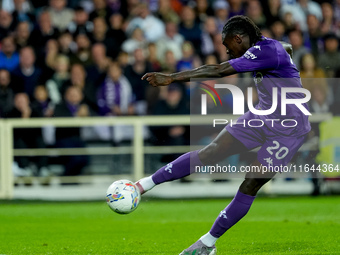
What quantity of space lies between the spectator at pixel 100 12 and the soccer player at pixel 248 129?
8.08 m

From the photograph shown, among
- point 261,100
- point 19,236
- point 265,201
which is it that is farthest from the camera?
point 265,201

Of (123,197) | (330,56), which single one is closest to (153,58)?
(330,56)

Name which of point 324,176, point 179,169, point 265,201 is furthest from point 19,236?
point 324,176

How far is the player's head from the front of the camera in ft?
20.4

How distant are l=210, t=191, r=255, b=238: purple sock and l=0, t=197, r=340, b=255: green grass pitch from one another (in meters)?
0.49

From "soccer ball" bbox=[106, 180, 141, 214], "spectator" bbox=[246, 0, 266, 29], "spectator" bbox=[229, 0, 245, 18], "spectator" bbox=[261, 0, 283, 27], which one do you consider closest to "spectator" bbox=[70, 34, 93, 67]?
"spectator" bbox=[229, 0, 245, 18]

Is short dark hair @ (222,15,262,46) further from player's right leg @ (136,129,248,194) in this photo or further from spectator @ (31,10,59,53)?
spectator @ (31,10,59,53)

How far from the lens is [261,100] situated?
21.2 ft

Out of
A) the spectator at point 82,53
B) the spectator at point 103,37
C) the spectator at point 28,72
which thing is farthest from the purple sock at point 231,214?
the spectator at point 103,37

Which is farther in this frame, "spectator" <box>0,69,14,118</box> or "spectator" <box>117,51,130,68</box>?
"spectator" <box>117,51,130,68</box>

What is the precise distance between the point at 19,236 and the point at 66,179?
4248 mm

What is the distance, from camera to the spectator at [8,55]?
43.0ft

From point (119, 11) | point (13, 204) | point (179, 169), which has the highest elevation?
point (119, 11)

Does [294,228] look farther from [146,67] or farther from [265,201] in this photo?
[146,67]
